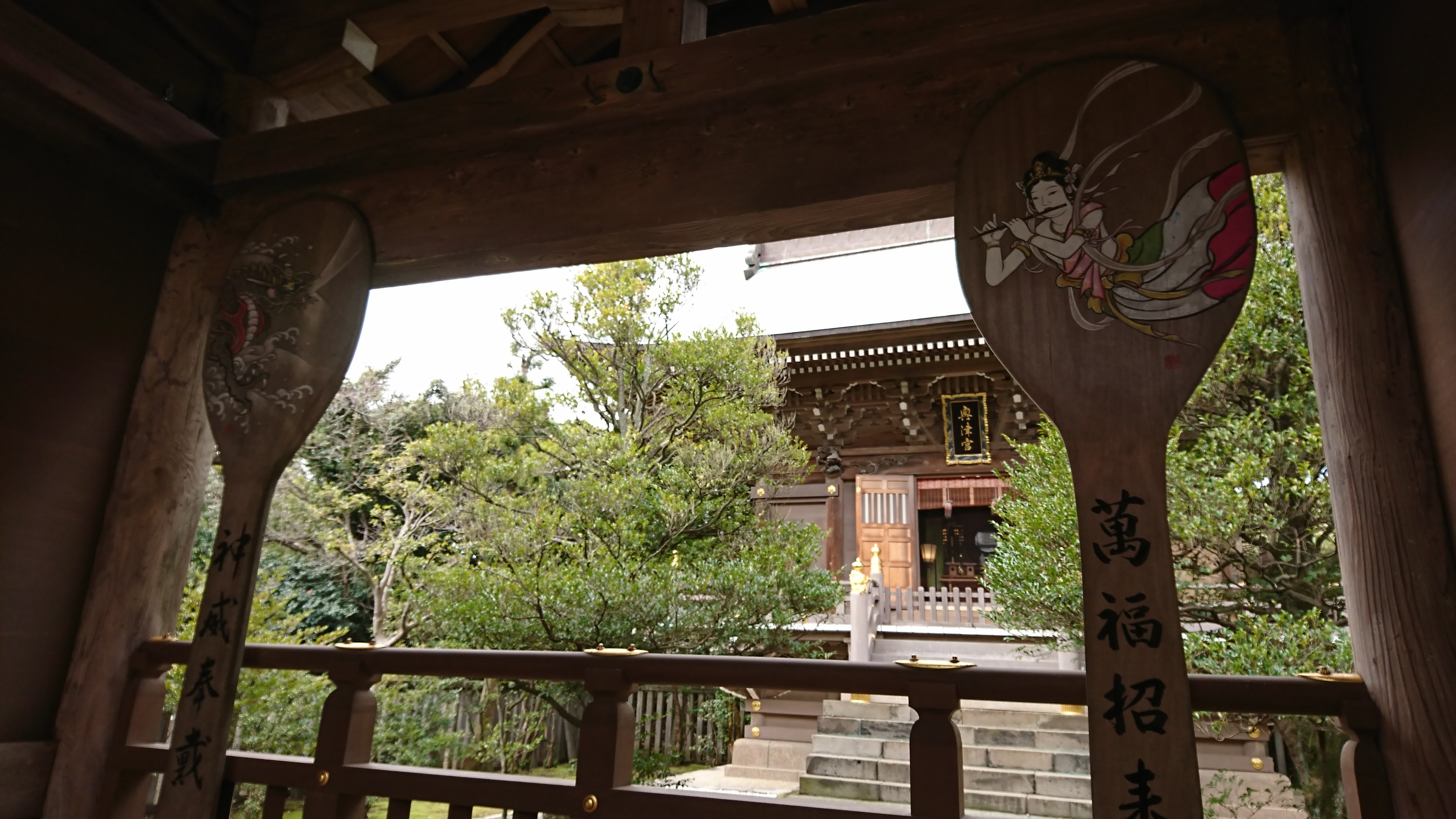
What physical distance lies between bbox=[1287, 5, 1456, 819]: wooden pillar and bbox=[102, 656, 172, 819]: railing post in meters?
2.89

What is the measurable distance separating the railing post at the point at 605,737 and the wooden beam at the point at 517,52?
6.85 ft

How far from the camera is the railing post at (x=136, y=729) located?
2238 millimetres

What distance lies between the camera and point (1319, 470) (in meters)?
4.22

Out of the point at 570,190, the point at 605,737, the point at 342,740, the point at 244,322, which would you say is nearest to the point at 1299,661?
the point at 605,737

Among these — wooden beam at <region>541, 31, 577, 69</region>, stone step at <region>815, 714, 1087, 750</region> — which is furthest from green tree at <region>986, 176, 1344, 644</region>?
wooden beam at <region>541, 31, 577, 69</region>

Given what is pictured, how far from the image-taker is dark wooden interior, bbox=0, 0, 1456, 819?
1438 millimetres

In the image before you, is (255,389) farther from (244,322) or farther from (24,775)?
(24,775)

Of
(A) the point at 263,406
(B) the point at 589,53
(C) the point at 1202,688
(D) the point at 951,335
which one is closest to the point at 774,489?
(D) the point at 951,335

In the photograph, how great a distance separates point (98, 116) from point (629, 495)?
161 inches

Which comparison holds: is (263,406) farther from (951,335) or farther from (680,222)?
(951,335)

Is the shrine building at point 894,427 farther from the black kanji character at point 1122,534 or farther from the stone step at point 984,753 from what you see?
the black kanji character at point 1122,534

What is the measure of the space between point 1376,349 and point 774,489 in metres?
7.34

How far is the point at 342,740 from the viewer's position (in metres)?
2.03

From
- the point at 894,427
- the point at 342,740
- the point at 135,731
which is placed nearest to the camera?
the point at 342,740
